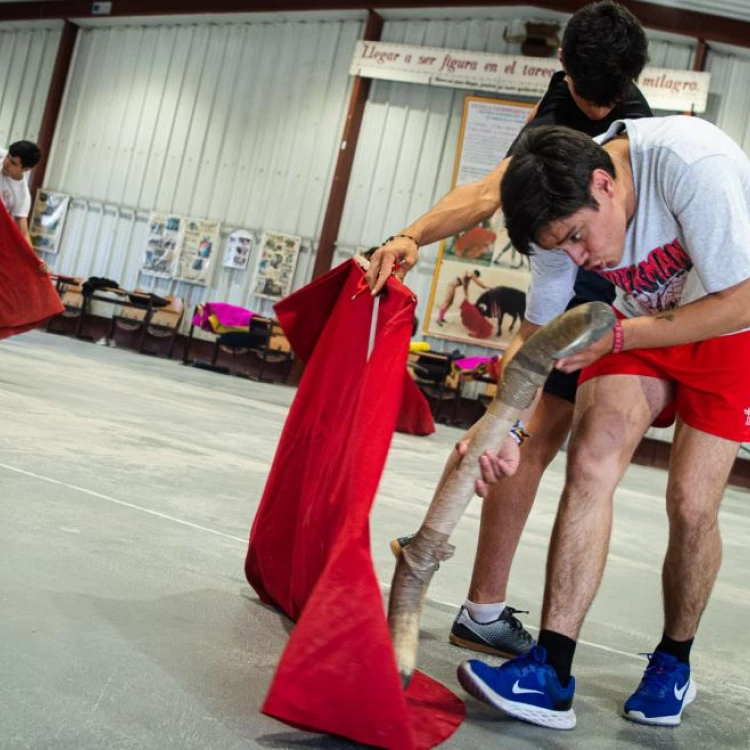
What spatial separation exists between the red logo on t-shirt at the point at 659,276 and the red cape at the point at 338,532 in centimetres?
42

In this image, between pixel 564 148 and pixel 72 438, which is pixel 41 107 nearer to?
pixel 72 438

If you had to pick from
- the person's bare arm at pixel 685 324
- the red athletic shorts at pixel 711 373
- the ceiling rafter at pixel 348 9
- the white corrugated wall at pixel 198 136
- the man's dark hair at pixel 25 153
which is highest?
the ceiling rafter at pixel 348 9

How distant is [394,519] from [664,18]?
33.4ft

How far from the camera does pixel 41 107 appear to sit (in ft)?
55.3

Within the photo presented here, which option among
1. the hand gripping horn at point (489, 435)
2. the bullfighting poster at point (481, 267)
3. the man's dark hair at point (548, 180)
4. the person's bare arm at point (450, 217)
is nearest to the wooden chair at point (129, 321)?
the bullfighting poster at point (481, 267)

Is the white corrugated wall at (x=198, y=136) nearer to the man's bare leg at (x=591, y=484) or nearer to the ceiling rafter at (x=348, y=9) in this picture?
the ceiling rafter at (x=348, y=9)

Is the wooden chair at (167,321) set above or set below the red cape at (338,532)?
above

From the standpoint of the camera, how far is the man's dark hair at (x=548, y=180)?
1.76 m

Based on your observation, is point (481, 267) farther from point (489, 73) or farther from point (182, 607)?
point (182, 607)

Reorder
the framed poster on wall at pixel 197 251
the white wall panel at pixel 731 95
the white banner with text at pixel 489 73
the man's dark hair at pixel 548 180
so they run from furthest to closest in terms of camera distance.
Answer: the framed poster on wall at pixel 197 251, the white wall panel at pixel 731 95, the white banner with text at pixel 489 73, the man's dark hair at pixel 548 180

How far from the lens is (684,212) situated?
1864 millimetres

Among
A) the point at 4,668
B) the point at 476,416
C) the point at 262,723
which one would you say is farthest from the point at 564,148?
the point at 476,416

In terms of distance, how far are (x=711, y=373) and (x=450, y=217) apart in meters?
0.69

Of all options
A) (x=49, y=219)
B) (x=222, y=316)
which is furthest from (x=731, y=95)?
(x=49, y=219)
